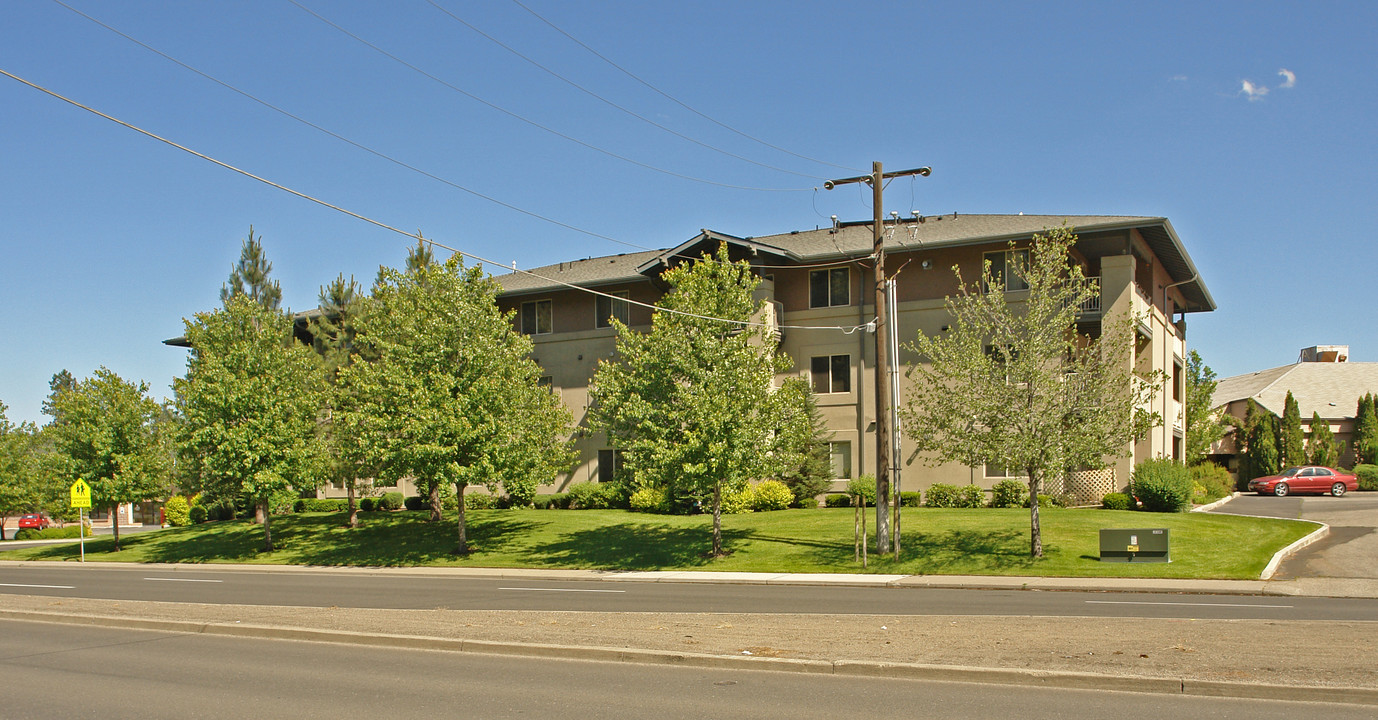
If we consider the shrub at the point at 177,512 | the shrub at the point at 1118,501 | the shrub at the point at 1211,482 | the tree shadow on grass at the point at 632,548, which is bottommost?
the shrub at the point at 177,512

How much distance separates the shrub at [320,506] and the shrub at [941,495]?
2758 cm

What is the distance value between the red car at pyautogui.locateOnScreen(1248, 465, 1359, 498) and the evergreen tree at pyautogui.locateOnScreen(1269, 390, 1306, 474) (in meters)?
6.31

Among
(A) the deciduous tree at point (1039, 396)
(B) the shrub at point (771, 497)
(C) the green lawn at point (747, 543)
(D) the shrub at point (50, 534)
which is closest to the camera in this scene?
(A) the deciduous tree at point (1039, 396)

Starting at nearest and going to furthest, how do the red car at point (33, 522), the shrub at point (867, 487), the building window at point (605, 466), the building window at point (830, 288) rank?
1. the shrub at point (867, 487)
2. the building window at point (830, 288)
3. the building window at point (605, 466)
4. the red car at point (33, 522)

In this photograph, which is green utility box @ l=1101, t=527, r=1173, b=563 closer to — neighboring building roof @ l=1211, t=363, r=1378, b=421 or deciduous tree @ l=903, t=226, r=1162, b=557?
deciduous tree @ l=903, t=226, r=1162, b=557

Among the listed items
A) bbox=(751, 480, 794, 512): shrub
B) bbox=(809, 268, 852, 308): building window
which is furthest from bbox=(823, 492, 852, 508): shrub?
bbox=(809, 268, 852, 308): building window

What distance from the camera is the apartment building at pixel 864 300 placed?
106 ft

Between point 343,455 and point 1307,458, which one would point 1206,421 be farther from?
point 343,455

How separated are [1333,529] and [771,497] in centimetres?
1715

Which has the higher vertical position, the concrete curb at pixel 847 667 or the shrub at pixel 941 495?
the concrete curb at pixel 847 667

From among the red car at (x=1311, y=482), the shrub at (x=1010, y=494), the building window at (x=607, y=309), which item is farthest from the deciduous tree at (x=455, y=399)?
the red car at (x=1311, y=482)

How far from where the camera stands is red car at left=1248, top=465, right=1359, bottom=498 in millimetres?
41125

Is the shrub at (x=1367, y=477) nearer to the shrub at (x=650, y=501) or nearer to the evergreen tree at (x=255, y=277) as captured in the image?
the shrub at (x=650, y=501)

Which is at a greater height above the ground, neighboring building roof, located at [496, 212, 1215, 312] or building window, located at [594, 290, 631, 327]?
neighboring building roof, located at [496, 212, 1215, 312]
